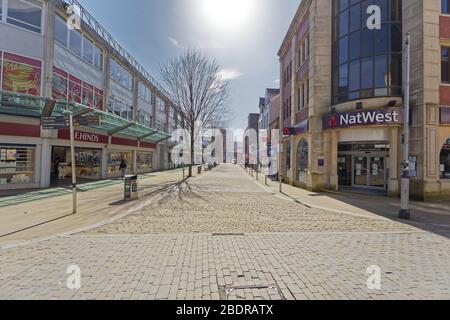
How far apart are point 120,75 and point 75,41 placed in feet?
24.5

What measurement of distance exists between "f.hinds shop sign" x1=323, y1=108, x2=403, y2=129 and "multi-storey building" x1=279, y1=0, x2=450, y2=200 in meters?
0.05

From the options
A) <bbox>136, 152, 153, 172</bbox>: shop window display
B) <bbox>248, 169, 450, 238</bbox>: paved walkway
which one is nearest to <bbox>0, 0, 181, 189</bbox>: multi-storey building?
<bbox>136, 152, 153, 172</bbox>: shop window display

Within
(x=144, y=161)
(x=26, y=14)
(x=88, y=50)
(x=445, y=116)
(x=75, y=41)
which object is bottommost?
(x=144, y=161)

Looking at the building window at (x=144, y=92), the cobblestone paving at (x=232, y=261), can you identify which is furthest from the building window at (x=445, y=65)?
the building window at (x=144, y=92)

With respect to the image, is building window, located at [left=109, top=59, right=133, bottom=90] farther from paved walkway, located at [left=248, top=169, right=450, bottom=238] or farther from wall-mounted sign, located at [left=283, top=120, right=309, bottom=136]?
paved walkway, located at [left=248, top=169, right=450, bottom=238]

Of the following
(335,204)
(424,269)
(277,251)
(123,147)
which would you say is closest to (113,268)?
(277,251)

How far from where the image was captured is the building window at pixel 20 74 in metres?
13.1

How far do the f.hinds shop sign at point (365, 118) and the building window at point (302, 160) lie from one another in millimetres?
2838

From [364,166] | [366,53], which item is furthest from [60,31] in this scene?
[364,166]

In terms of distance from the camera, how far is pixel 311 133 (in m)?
15.9

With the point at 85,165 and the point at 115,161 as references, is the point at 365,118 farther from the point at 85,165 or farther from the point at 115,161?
the point at 85,165

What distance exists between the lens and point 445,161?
12.8 metres
